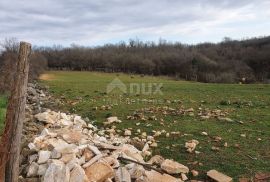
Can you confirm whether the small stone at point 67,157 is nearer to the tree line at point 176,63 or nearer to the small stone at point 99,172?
the small stone at point 99,172

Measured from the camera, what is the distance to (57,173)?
22.1 ft

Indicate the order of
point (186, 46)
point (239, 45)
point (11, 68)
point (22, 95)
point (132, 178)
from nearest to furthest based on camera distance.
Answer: point (22, 95) < point (132, 178) < point (11, 68) < point (239, 45) < point (186, 46)

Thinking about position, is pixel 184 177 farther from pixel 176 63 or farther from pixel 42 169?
pixel 176 63

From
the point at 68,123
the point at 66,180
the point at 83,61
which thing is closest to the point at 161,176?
the point at 66,180

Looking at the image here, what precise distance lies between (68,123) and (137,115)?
360 cm

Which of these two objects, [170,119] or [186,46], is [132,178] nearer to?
[170,119]

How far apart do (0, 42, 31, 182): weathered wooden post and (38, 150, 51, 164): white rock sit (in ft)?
2.98

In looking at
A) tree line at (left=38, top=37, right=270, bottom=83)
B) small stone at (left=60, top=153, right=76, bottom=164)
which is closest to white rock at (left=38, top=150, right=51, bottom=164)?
small stone at (left=60, top=153, right=76, bottom=164)

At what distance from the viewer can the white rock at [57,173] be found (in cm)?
665

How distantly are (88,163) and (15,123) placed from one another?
5.38 feet

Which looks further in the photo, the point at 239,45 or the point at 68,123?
the point at 239,45

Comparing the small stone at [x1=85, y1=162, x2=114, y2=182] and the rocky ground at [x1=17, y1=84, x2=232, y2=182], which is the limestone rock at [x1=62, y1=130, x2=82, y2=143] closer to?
the rocky ground at [x1=17, y1=84, x2=232, y2=182]

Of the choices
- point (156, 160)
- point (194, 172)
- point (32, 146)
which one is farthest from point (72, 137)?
point (194, 172)

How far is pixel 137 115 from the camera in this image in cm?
1456
